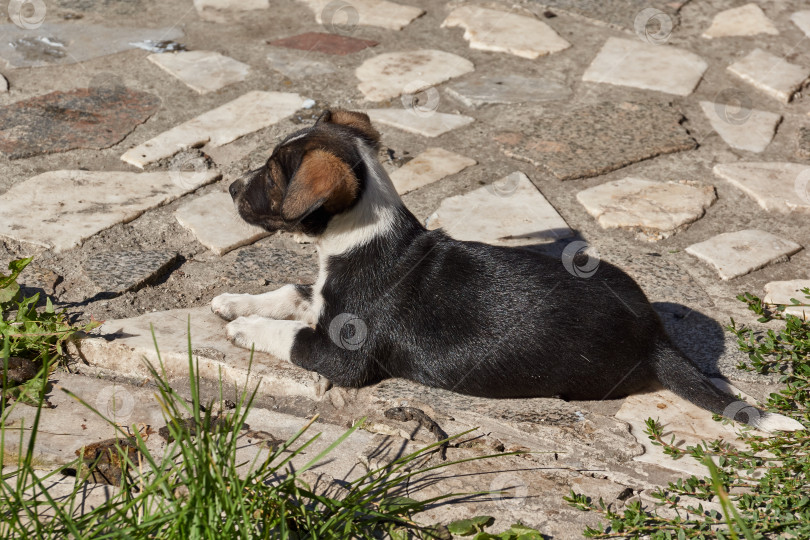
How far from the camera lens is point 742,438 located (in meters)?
3.15

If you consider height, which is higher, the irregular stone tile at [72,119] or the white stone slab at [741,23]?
the white stone slab at [741,23]

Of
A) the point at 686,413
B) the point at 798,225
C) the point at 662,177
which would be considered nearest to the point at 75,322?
the point at 686,413

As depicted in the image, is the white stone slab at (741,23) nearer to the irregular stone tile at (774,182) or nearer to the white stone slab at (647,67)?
the white stone slab at (647,67)

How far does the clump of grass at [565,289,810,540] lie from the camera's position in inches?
103

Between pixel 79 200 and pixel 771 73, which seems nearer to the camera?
pixel 79 200

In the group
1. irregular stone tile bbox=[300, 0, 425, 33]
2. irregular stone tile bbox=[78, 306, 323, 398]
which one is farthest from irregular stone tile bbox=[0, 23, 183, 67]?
irregular stone tile bbox=[78, 306, 323, 398]

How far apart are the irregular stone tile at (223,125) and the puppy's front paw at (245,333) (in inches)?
66.8

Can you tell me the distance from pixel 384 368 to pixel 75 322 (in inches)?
54.1

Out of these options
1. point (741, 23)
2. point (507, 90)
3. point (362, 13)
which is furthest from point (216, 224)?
point (741, 23)

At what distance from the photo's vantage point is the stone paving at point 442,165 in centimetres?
335

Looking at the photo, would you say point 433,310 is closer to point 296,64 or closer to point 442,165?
point 442,165

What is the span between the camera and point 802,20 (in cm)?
666

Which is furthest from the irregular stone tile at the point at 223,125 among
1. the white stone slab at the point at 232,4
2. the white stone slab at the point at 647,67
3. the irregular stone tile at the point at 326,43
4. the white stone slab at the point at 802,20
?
the white stone slab at the point at 802,20

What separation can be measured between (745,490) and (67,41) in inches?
212
